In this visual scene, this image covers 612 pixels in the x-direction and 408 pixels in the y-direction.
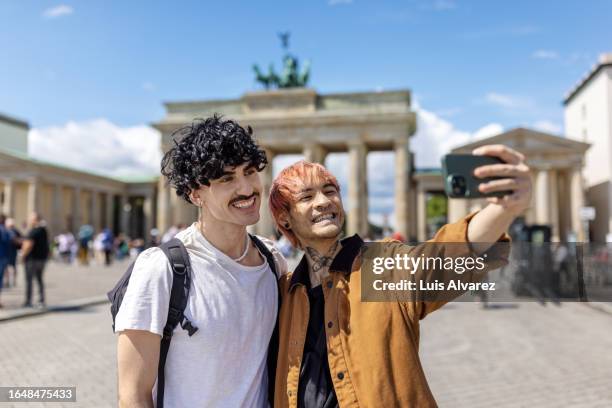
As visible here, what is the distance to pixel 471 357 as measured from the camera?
7840 millimetres

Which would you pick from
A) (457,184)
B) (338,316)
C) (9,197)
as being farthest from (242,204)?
(9,197)

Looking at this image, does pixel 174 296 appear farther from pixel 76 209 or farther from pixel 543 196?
pixel 76 209

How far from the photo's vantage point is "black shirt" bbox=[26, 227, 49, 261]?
491 inches

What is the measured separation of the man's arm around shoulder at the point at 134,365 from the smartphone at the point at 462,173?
4.25ft

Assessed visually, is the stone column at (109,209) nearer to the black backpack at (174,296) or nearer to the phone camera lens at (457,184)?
the black backpack at (174,296)

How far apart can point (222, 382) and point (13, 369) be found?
5.92 metres

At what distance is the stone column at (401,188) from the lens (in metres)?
Answer: 43.3

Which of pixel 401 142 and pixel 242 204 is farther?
pixel 401 142

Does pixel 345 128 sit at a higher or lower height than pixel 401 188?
higher

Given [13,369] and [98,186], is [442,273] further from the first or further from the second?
[98,186]

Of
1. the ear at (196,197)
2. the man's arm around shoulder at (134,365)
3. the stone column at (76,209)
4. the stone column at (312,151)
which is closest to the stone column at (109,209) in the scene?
the stone column at (76,209)

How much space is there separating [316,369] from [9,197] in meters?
56.9

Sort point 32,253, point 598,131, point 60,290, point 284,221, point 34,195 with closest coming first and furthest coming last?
1. point 284,221
2. point 32,253
3. point 60,290
4. point 598,131
5. point 34,195

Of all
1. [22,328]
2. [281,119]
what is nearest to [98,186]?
[281,119]
